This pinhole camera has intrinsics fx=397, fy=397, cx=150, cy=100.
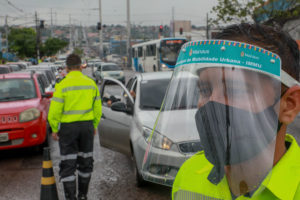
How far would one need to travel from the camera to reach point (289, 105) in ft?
3.62

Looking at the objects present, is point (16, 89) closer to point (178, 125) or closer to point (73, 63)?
point (73, 63)

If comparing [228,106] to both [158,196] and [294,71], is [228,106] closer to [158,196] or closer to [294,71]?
[294,71]

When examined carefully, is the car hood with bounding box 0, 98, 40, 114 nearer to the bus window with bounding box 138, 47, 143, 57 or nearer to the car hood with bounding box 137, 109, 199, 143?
the car hood with bounding box 137, 109, 199, 143

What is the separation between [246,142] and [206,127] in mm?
179

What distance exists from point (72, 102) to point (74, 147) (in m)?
0.55

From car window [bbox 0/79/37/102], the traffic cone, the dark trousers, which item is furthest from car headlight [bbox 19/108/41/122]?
the traffic cone

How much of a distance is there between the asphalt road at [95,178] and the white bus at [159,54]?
16504mm

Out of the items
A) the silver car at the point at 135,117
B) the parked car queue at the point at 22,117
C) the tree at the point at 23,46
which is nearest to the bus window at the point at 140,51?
the tree at the point at 23,46

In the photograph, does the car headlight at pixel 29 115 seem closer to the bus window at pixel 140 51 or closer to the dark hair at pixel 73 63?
the dark hair at pixel 73 63

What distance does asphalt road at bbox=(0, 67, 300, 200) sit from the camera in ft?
17.5

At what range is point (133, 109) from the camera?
19.2 ft

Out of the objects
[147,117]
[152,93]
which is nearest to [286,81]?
[147,117]

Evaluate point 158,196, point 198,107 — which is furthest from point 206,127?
point 158,196

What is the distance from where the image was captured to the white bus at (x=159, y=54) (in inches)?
1070
